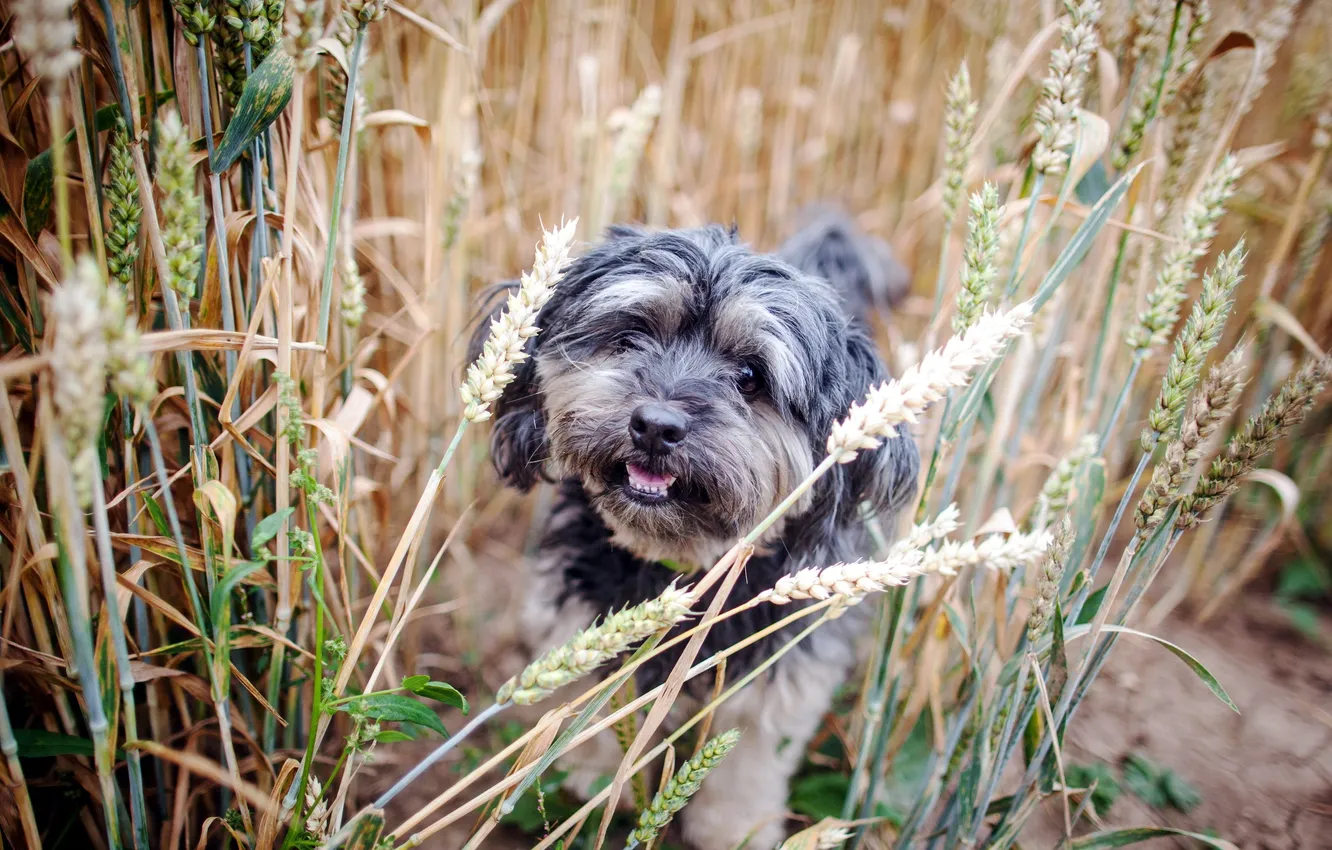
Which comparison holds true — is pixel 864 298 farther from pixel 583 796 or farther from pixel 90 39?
pixel 90 39

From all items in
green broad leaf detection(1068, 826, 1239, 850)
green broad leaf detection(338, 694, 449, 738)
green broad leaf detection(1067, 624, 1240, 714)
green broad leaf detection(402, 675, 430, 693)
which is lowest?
green broad leaf detection(1068, 826, 1239, 850)

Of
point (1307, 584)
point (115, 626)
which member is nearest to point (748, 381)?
point (115, 626)

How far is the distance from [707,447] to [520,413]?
0.63m

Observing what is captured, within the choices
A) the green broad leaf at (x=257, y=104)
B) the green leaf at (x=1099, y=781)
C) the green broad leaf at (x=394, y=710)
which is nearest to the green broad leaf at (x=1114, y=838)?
the green leaf at (x=1099, y=781)

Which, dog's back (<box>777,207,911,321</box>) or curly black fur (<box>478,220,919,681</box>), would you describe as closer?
curly black fur (<box>478,220,919,681</box>)

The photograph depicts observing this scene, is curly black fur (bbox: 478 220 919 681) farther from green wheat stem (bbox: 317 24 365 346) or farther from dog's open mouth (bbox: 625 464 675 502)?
green wheat stem (bbox: 317 24 365 346)

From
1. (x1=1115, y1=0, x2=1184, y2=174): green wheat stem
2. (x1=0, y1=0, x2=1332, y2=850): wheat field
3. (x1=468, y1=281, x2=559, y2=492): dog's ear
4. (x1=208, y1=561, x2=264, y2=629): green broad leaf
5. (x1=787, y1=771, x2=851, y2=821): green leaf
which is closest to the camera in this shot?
(x1=208, y1=561, x2=264, y2=629): green broad leaf

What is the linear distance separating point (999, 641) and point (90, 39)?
2.17 meters

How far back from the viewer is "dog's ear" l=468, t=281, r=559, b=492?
1.96 metres

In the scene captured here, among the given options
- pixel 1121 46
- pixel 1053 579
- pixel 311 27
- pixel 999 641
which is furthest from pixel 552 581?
pixel 1121 46

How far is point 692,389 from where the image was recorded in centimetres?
172

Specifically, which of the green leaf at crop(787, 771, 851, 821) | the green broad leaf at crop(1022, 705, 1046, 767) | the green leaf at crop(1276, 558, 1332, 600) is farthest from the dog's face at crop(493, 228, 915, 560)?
the green leaf at crop(1276, 558, 1332, 600)

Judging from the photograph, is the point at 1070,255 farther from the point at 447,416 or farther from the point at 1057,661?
the point at 447,416

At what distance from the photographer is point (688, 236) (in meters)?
1.92
